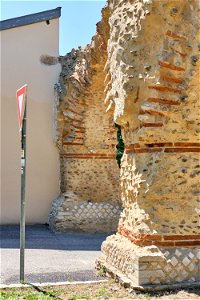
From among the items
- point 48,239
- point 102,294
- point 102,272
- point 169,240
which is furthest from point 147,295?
point 48,239

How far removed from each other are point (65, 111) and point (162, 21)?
5.32 m

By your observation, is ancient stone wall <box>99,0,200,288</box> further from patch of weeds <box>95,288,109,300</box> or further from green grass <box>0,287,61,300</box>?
green grass <box>0,287,61,300</box>

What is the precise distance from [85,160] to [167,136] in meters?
5.03

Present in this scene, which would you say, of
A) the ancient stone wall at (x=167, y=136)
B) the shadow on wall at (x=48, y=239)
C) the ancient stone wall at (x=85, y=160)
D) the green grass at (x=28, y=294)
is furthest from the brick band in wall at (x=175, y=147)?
the ancient stone wall at (x=85, y=160)

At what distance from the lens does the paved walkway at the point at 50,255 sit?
5.09m

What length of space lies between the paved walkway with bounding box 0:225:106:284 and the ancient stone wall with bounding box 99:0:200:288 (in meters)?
0.98

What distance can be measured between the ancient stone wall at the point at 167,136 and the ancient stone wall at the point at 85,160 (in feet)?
14.6

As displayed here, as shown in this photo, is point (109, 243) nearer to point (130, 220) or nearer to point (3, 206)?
point (130, 220)

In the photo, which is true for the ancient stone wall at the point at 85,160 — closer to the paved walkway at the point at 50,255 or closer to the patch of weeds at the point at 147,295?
the paved walkway at the point at 50,255

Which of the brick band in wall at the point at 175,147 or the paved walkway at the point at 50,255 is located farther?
the paved walkway at the point at 50,255

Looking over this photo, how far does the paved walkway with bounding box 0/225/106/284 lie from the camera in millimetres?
5086

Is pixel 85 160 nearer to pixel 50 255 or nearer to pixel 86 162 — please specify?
pixel 86 162

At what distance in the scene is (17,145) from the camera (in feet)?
32.3

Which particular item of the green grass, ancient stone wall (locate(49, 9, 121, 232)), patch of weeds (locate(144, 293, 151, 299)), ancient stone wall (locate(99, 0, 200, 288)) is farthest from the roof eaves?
patch of weeds (locate(144, 293, 151, 299))
